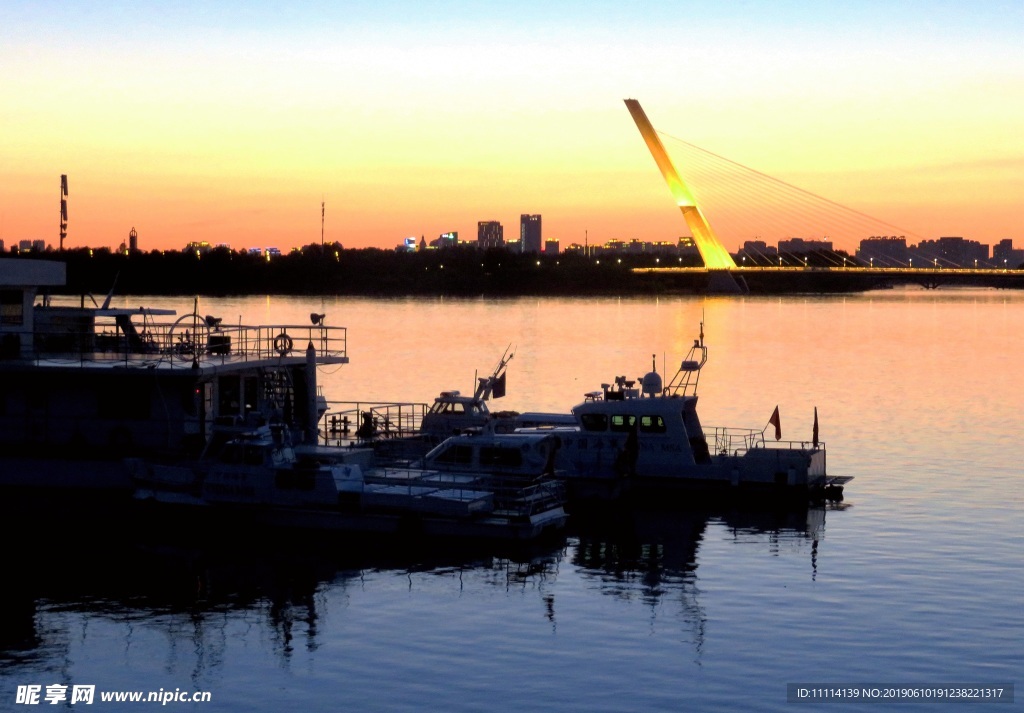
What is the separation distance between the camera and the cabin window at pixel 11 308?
3491 centimetres

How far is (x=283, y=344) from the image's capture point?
35.0 m

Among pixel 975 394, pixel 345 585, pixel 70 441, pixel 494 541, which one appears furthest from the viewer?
pixel 975 394

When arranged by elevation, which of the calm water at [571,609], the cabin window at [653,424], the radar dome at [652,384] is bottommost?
the calm water at [571,609]

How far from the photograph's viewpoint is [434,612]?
2311 centimetres

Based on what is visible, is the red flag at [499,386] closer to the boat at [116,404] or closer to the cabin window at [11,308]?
the boat at [116,404]

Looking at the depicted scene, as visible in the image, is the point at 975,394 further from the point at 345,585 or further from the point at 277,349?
the point at 345,585

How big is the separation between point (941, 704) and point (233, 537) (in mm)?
15466

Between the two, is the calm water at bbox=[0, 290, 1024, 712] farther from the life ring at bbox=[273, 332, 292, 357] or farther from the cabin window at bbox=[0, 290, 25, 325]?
the cabin window at bbox=[0, 290, 25, 325]

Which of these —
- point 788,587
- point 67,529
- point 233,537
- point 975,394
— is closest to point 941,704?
point 788,587

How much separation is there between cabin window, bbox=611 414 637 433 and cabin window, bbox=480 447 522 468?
3.21 m

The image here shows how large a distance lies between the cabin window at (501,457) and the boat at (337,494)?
852 mm

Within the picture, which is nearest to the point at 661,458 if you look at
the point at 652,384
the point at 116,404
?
the point at 652,384

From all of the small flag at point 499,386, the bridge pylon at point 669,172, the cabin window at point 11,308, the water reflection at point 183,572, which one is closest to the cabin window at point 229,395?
the water reflection at point 183,572

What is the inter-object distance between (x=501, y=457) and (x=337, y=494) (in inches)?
179
